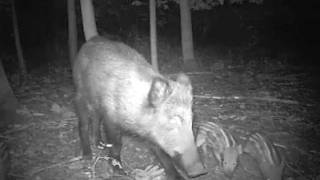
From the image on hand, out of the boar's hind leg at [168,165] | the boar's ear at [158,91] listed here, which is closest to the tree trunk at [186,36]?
Result: the boar's hind leg at [168,165]

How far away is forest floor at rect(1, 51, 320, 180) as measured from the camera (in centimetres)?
430

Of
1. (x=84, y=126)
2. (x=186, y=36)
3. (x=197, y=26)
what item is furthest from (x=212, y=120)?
(x=197, y=26)

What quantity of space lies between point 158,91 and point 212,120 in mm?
2315

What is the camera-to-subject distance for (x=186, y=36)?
9133 millimetres

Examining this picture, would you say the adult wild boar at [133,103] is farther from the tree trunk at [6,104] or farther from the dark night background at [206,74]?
the tree trunk at [6,104]

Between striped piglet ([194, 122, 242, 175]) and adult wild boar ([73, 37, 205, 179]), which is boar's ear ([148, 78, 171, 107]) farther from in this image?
striped piglet ([194, 122, 242, 175])

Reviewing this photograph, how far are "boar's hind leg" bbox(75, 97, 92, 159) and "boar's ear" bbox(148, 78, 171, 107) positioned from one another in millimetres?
1386

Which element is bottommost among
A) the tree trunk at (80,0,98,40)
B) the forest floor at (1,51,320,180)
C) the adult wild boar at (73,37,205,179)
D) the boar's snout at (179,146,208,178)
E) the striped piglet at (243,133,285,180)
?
the forest floor at (1,51,320,180)

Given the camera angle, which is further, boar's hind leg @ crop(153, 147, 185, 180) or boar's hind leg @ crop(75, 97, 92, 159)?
boar's hind leg @ crop(75, 97, 92, 159)

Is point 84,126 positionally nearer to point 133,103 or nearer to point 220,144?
point 133,103

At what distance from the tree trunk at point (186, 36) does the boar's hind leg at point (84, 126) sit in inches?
181

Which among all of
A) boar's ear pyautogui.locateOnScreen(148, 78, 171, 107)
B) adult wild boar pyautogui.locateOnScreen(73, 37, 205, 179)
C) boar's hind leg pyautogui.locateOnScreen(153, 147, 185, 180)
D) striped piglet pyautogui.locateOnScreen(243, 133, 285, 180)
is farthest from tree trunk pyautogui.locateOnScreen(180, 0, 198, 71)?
boar's ear pyautogui.locateOnScreen(148, 78, 171, 107)

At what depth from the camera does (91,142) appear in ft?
17.2

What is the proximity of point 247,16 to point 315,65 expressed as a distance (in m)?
3.94
